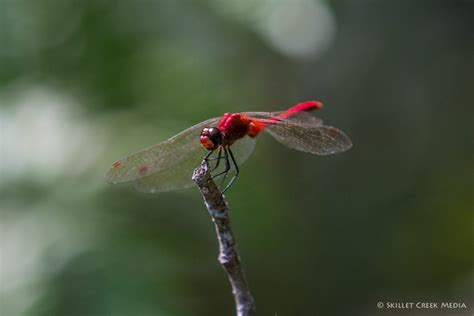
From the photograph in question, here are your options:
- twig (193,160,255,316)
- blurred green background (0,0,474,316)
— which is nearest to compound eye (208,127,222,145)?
twig (193,160,255,316)

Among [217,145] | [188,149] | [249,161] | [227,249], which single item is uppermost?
[249,161]

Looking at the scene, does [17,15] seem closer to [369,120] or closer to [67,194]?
[67,194]

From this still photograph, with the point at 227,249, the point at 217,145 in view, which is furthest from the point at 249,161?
the point at 227,249

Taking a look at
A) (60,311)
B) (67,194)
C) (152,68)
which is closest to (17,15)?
(152,68)

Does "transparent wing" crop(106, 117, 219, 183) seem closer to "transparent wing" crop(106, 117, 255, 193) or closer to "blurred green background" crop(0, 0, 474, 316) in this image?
"transparent wing" crop(106, 117, 255, 193)

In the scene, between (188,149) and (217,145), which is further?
(188,149)

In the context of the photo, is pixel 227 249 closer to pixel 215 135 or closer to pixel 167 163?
pixel 215 135

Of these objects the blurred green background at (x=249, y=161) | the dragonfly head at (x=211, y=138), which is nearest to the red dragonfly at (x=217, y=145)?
the dragonfly head at (x=211, y=138)
